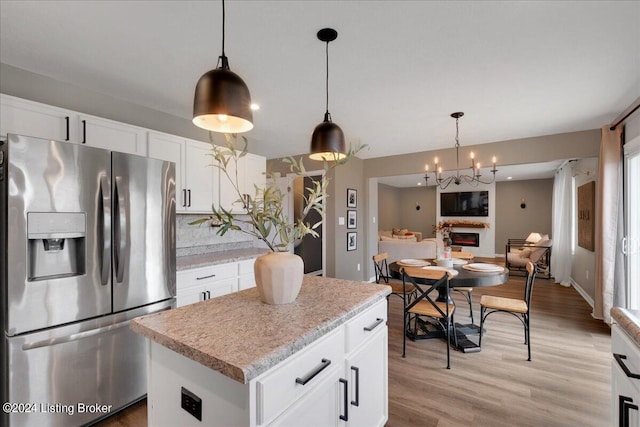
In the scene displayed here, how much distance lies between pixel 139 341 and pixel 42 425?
600mm

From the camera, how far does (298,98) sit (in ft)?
9.32

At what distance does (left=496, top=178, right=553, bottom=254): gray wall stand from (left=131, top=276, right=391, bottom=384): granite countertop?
950cm

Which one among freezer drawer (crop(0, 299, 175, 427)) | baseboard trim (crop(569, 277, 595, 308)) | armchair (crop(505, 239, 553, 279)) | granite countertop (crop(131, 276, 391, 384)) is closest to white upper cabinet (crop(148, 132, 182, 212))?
freezer drawer (crop(0, 299, 175, 427))

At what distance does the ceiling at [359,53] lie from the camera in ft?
5.35

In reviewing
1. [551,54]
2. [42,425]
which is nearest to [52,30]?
[42,425]

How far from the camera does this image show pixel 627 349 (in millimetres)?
1150

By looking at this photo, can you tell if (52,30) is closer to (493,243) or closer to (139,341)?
(139,341)

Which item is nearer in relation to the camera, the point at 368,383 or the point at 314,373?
the point at 314,373

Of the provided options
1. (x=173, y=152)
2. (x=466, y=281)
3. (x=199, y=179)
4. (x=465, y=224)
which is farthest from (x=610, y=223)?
(x=465, y=224)

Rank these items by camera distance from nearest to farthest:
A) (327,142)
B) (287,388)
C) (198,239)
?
(287,388) < (327,142) < (198,239)

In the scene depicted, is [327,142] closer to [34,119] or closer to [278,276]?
[278,276]

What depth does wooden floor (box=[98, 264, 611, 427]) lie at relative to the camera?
1979 millimetres

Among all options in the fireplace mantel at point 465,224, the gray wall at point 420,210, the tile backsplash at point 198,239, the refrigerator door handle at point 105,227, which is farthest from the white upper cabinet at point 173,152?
the gray wall at point 420,210

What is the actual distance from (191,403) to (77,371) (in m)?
1.37
